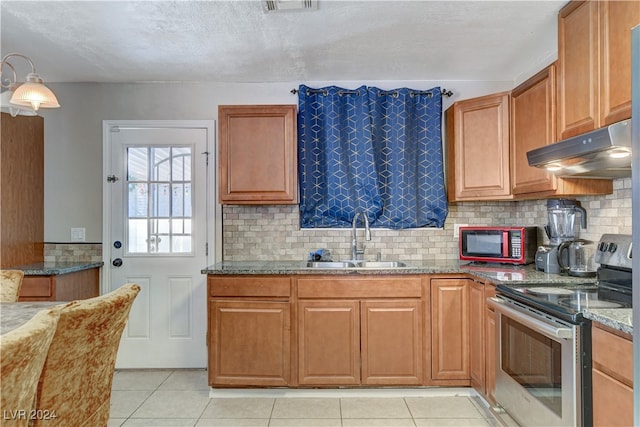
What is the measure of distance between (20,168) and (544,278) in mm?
3855

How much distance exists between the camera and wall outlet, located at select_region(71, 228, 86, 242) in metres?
3.35

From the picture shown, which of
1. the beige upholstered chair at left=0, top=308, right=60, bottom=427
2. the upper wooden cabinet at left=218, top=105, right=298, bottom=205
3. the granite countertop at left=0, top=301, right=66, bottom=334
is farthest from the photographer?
the upper wooden cabinet at left=218, top=105, right=298, bottom=205

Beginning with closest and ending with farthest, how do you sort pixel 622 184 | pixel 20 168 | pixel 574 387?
pixel 574 387 < pixel 622 184 < pixel 20 168

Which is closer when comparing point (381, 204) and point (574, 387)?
point (574, 387)

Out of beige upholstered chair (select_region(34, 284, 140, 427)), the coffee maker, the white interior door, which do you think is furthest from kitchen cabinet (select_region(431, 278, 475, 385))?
beige upholstered chair (select_region(34, 284, 140, 427))

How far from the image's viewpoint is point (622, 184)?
7.38 ft

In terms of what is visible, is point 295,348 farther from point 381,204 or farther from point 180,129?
point 180,129

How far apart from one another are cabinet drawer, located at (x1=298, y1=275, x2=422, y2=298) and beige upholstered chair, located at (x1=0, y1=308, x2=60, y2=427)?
1.73 meters

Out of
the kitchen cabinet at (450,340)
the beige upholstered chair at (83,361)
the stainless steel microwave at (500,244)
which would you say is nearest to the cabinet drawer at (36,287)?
the beige upholstered chair at (83,361)

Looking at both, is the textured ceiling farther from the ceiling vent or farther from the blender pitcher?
the blender pitcher

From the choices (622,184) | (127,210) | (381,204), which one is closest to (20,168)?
(127,210)

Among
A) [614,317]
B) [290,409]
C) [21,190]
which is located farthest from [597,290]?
[21,190]

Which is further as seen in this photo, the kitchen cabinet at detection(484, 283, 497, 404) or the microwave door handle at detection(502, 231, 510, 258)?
the microwave door handle at detection(502, 231, 510, 258)

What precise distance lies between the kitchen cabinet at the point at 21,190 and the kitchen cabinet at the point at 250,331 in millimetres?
1710
